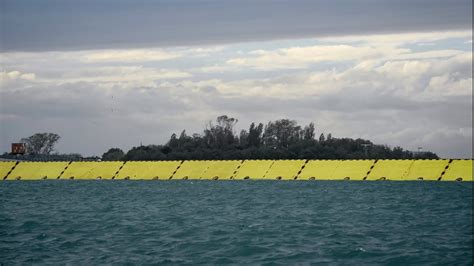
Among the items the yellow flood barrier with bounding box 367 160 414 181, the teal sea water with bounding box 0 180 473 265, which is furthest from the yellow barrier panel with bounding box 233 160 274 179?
the teal sea water with bounding box 0 180 473 265

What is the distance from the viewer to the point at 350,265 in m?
21.0

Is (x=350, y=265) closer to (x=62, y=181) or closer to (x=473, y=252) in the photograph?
(x=473, y=252)

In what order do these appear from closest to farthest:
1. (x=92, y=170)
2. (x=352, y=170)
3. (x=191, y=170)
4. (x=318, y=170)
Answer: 1. (x=352, y=170)
2. (x=318, y=170)
3. (x=191, y=170)
4. (x=92, y=170)

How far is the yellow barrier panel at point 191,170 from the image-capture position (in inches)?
2736

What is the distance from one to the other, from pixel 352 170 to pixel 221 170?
36.9 ft

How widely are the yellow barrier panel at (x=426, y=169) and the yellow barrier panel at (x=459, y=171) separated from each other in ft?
1.50

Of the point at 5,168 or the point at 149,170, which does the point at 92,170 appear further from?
the point at 5,168

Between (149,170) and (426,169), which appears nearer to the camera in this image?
(426,169)

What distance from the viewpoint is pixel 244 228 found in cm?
2839

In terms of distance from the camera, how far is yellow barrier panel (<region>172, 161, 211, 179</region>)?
228 feet

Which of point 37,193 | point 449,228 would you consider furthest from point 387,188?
point 449,228

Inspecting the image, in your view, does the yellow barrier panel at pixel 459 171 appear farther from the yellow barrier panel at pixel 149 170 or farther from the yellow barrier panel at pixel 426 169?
the yellow barrier panel at pixel 149 170

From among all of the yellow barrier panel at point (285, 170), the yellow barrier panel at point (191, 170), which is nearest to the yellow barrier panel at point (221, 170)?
the yellow barrier panel at point (191, 170)

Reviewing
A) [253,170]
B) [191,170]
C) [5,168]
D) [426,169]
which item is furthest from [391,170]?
[5,168]
